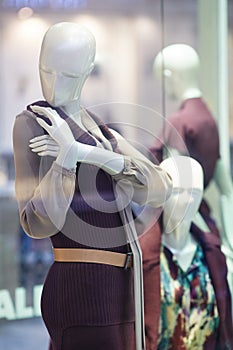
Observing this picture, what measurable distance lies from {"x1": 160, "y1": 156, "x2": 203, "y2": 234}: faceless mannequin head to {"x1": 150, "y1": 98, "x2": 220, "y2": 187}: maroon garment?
8 centimetres

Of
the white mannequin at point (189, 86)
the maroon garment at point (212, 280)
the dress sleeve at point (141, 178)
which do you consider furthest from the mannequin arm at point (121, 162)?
the white mannequin at point (189, 86)

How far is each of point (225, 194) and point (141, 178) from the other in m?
0.46

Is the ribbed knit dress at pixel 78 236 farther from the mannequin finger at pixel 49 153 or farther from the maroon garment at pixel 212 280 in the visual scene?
the maroon garment at pixel 212 280

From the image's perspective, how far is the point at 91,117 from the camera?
1063 millimetres

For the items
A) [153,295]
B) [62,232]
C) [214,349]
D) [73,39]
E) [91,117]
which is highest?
[73,39]

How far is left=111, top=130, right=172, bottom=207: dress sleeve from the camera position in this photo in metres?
1.05

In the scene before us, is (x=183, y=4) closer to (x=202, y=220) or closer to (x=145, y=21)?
(x=145, y=21)

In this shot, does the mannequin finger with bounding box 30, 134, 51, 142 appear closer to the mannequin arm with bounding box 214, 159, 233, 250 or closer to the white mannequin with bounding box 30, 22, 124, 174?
the white mannequin with bounding box 30, 22, 124, 174

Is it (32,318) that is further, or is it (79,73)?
(32,318)

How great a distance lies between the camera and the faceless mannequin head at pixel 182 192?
45.6 inches

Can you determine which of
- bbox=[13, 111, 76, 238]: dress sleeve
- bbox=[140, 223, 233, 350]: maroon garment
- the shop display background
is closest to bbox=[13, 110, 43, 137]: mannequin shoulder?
bbox=[13, 111, 76, 238]: dress sleeve

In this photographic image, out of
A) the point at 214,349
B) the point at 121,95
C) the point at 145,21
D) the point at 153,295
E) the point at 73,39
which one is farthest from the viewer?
the point at 145,21

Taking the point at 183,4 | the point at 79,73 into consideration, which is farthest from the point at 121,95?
the point at 79,73

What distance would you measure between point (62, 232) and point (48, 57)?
255 millimetres
